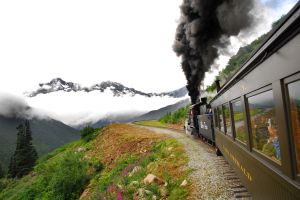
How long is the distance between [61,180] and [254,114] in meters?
19.7

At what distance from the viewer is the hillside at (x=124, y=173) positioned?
1102cm

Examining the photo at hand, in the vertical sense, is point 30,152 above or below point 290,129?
below

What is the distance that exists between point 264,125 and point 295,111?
4.19ft

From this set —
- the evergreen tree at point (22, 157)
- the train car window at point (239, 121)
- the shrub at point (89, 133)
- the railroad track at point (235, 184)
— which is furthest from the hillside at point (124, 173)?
the evergreen tree at point (22, 157)

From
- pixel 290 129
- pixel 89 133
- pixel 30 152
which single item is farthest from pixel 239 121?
pixel 30 152

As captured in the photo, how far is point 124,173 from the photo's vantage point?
16.7 meters

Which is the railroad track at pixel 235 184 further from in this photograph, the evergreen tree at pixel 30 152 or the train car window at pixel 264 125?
the evergreen tree at pixel 30 152

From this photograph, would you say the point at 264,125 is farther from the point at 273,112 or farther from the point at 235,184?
the point at 235,184

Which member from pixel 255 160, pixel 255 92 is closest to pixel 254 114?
pixel 255 92

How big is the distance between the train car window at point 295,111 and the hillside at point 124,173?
6502 mm

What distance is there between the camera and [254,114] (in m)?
5.04

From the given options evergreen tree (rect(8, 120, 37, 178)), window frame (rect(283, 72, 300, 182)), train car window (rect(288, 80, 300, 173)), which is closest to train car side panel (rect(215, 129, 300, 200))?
window frame (rect(283, 72, 300, 182))

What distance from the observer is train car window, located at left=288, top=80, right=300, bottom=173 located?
3.22 m

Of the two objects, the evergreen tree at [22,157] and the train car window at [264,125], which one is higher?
the train car window at [264,125]
